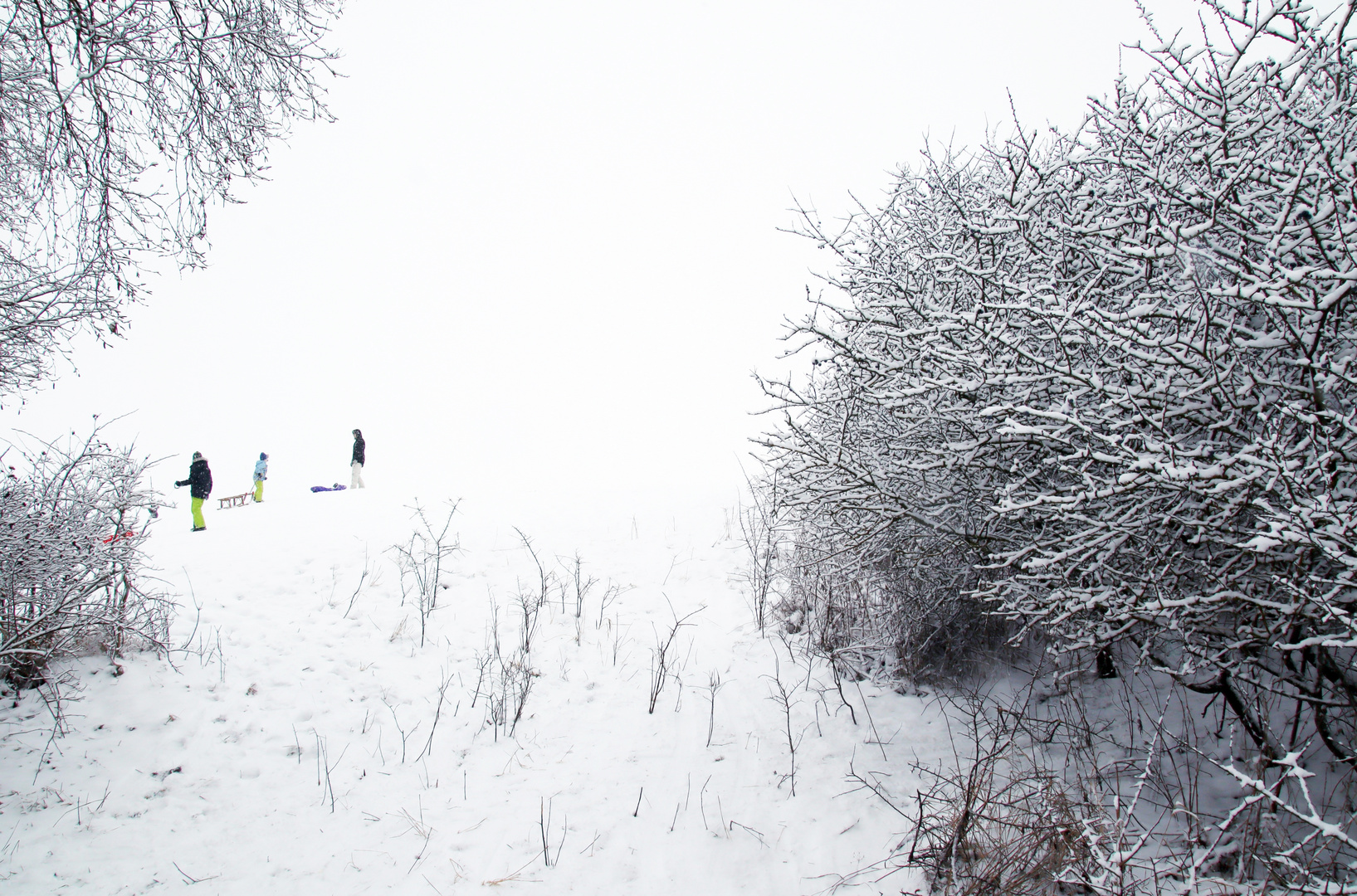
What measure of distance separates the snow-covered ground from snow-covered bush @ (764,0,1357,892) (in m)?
1.58

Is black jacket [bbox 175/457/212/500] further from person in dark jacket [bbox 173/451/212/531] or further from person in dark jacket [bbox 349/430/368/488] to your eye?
person in dark jacket [bbox 349/430/368/488]

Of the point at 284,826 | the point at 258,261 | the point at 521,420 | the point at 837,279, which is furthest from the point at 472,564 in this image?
the point at 258,261

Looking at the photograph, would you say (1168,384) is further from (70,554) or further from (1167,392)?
(70,554)

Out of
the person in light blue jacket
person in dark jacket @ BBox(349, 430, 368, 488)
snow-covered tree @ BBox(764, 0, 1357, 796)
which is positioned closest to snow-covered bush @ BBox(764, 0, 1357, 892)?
snow-covered tree @ BBox(764, 0, 1357, 796)

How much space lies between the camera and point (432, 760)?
3775mm

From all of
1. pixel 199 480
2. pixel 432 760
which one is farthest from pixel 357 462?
pixel 432 760

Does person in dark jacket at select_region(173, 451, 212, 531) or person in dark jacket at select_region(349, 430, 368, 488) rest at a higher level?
person in dark jacket at select_region(349, 430, 368, 488)

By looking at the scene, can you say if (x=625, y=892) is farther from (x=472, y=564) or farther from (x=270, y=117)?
(x=270, y=117)

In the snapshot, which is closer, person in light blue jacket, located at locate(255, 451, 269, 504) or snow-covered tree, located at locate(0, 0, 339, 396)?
snow-covered tree, located at locate(0, 0, 339, 396)

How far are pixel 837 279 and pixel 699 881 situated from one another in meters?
3.59

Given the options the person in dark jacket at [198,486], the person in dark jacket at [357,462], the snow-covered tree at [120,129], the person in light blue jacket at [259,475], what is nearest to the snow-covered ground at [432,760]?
the snow-covered tree at [120,129]

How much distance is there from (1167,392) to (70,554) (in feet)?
19.3

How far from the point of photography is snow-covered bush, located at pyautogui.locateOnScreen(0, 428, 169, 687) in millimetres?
3361

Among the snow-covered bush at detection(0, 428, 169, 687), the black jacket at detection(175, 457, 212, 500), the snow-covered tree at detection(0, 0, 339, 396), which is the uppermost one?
the snow-covered tree at detection(0, 0, 339, 396)
